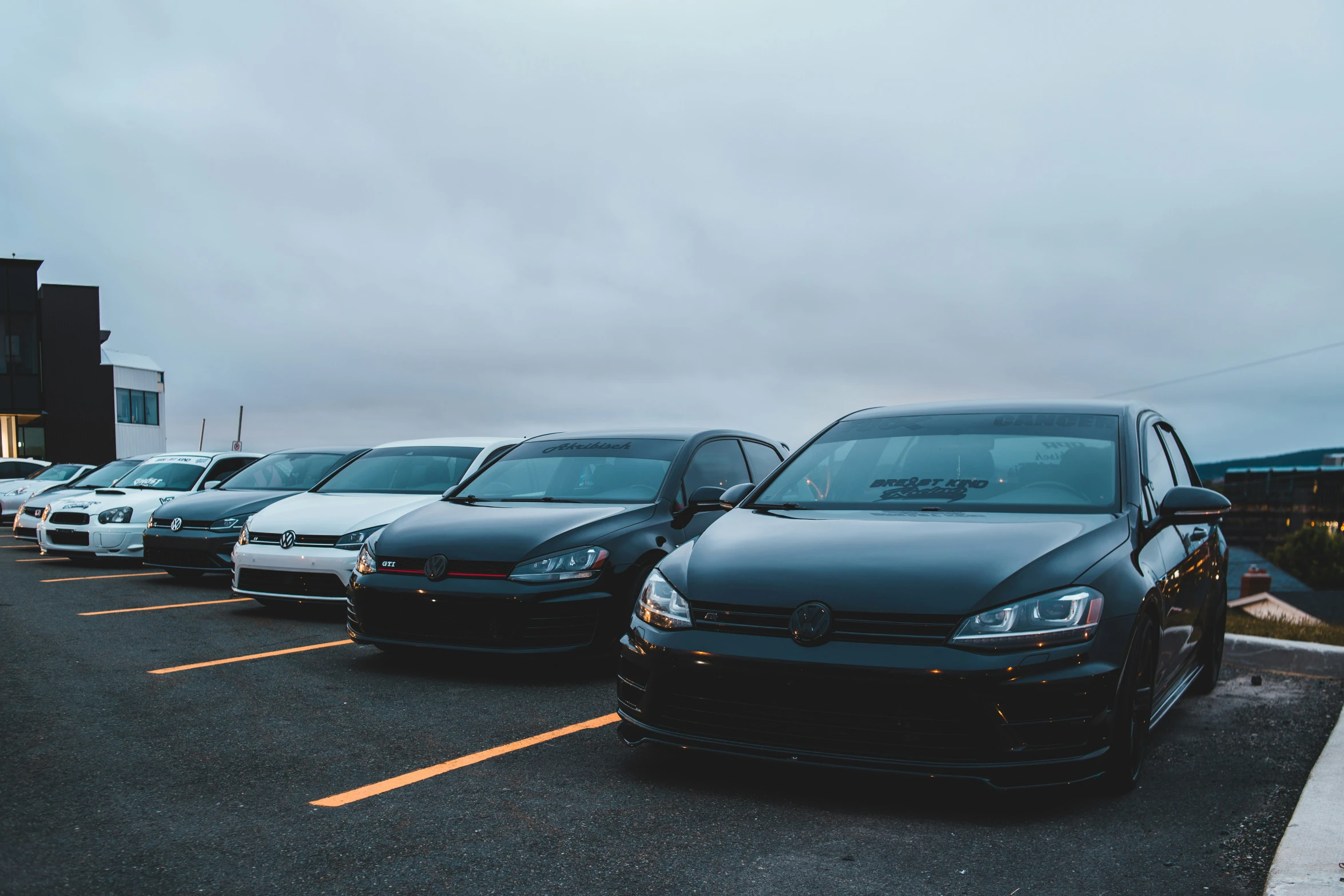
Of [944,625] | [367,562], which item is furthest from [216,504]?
[944,625]

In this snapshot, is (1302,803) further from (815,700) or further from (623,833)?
(623,833)

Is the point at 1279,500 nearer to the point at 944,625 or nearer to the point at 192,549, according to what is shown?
the point at 192,549

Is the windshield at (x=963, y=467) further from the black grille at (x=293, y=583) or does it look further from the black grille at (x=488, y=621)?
the black grille at (x=293, y=583)

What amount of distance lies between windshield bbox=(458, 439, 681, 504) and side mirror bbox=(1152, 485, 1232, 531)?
3.39 meters

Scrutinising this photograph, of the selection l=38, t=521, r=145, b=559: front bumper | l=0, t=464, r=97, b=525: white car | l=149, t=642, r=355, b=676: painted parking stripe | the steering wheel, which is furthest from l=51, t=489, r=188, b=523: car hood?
the steering wheel

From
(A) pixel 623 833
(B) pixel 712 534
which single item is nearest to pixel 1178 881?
(A) pixel 623 833

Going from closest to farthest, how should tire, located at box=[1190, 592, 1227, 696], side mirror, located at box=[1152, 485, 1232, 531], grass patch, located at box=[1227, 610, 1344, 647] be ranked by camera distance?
side mirror, located at box=[1152, 485, 1232, 531]
tire, located at box=[1190, 592, 1227, 696]
grass patch, located at box=[1227, 610, 1344, 647]

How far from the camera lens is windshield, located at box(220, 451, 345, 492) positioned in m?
12.2

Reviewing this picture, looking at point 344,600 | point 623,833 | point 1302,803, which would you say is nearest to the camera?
point 623,833

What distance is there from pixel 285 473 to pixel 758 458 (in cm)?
656

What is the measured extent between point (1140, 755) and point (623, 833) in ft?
6.99

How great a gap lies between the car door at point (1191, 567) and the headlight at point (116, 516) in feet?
41.0

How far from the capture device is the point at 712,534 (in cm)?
471

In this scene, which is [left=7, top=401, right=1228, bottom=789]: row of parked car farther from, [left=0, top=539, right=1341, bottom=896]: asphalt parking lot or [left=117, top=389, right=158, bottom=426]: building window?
[left=117, top=389, right=158, bottom=426]: building window
